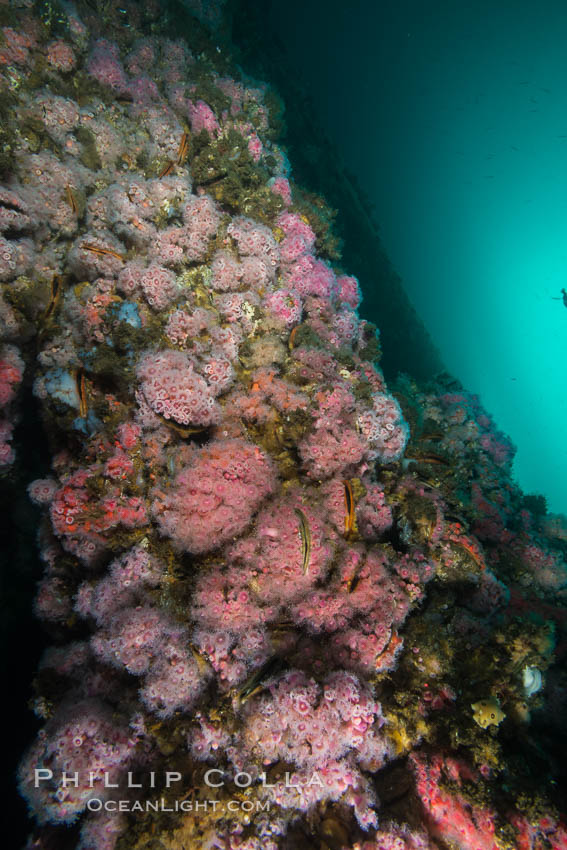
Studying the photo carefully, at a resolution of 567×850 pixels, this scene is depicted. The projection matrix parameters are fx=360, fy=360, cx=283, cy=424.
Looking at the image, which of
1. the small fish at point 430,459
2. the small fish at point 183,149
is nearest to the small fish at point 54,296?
the small fish at point 183,149

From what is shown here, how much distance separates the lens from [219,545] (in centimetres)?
405

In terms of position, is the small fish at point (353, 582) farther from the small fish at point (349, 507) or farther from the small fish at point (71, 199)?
the small fish at point (71, 199)

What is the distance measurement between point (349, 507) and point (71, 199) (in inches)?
258

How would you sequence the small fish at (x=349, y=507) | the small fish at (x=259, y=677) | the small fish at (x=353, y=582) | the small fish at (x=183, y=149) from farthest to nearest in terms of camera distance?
the small fish at (x=183, y=149)
the small fish at (x=349, y=507)
the small fish at (x=353, y=582)
the small fish at (x=259, y=677)

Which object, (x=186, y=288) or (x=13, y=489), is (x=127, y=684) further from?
(x=186, y=288)

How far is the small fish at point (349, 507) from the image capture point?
14.3 feet

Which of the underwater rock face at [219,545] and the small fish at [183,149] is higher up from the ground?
the small fish at [183,149]

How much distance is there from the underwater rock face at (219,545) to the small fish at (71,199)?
1.9 inches

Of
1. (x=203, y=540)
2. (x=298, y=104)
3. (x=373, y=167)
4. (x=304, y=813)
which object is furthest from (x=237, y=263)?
(x=373, y=167)

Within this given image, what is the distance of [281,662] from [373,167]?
52.4 m

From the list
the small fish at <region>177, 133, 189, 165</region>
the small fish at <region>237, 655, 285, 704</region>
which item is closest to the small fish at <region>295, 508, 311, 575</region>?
the small fish at <region>237, 655, 285, 704</region>

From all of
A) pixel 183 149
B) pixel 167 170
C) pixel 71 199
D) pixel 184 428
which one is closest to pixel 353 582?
pixel 184 428

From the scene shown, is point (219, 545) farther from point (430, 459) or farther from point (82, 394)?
point (430, 459)

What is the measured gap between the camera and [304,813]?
139 inches
